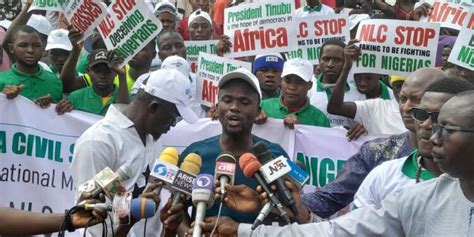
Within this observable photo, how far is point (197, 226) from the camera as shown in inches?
161

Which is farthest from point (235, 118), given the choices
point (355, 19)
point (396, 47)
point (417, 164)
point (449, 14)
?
point (355, 19)

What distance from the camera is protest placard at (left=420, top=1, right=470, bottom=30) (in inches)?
361

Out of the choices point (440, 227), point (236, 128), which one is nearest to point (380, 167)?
point (236, 128)

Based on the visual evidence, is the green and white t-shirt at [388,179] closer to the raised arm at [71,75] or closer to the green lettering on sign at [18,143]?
the green lettering on sign at [18,143]

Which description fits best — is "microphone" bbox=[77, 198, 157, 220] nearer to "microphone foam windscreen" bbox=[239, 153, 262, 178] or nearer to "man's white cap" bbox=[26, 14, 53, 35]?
"microphone foam windscreen" bbox=[239, 153, 262, 178]

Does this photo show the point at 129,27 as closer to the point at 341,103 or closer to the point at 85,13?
the point at 85,13

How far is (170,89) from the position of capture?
19.7 feet

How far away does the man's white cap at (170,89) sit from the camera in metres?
6.00

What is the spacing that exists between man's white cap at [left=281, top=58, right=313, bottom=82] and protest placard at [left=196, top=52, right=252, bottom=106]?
0.56 metres

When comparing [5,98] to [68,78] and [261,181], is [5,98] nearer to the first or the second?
[68,78]

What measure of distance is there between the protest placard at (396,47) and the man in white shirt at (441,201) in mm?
4451

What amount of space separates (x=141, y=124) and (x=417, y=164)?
5.99 feet

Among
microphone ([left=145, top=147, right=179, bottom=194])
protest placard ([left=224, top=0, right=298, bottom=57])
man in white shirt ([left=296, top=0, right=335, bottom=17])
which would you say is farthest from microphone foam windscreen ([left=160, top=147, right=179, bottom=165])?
man in white shirt ([left=296, top=0, right=335, bottom=17])

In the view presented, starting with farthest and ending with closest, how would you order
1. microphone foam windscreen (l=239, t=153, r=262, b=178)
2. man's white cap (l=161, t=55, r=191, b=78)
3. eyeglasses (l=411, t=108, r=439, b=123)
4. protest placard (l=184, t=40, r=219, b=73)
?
protest placard (l=184, t=40, r=219, b=73) < man's white cap (l=161, t=55, r=191, b=78) < eyeglasses (l=411, t=108, r=439, b=123) < microphone foam windscreen (l=239, t=153, r=262, b=178)
